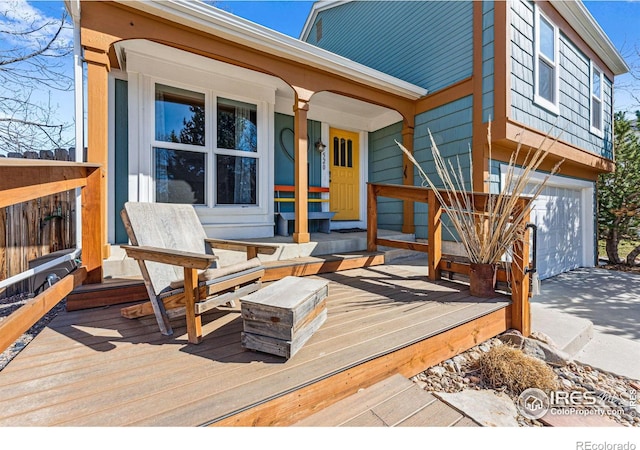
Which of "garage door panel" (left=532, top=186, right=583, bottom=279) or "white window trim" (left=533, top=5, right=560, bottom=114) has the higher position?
"white window trim" (left=533, top=5, right=560, bottom=114)

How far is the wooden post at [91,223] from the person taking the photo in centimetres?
228

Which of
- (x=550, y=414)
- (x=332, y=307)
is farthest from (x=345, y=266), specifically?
(x=550, y=414)

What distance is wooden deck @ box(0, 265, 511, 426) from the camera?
3.84ft

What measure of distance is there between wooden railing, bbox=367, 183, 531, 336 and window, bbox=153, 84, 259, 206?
6.59 feet

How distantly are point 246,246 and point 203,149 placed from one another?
2.49m

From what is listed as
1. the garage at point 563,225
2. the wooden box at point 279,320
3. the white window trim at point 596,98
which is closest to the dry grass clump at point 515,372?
the wooden box at point 279,320

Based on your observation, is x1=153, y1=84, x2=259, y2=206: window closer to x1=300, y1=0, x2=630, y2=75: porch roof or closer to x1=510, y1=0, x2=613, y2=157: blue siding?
x1=510, y1=0, x2=613, y2=157: blue siding

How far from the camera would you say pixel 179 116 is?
13.6ft

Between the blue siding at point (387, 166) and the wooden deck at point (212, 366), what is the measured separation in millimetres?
3512

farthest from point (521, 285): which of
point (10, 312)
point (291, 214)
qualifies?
point (10, 312)

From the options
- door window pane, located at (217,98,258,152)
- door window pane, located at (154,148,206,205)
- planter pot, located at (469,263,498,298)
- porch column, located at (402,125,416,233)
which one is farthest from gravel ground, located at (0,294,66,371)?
porch column, located at (402,125,416,233)

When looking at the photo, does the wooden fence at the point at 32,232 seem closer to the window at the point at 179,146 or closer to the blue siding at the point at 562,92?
the window at the point at 179,146

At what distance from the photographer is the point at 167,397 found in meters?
1.23
